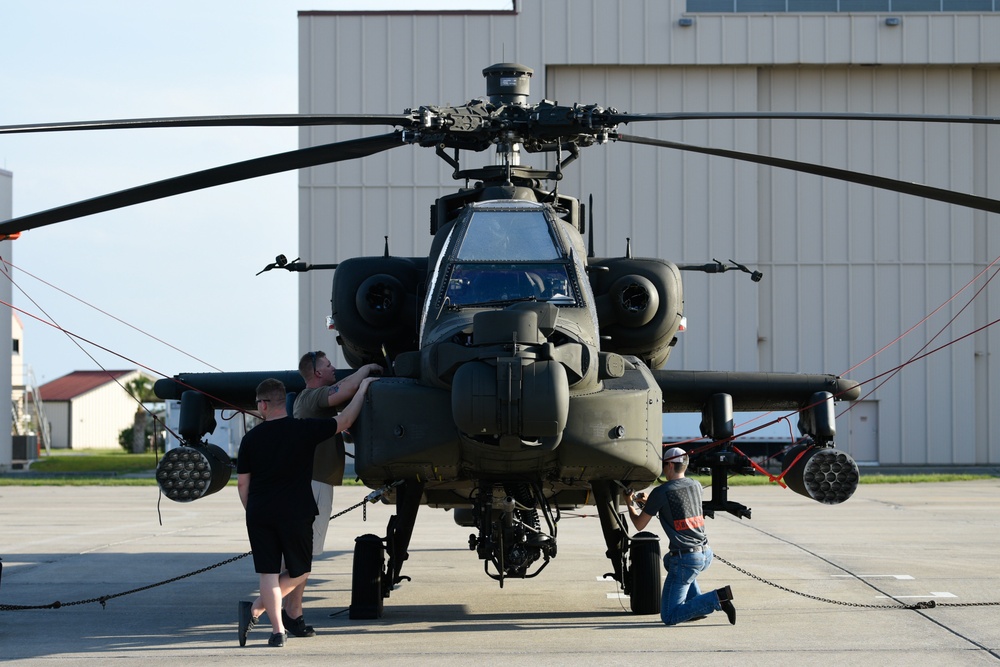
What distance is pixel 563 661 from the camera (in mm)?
6988

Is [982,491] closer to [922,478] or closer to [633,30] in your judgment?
[922,478]

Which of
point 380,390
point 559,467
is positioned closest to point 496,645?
point 559,467

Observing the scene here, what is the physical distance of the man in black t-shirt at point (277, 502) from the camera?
7555mm

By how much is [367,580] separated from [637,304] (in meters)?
3.12

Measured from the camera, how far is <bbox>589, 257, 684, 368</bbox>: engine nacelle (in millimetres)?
9758

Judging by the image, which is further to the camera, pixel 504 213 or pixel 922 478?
pixel 922 478

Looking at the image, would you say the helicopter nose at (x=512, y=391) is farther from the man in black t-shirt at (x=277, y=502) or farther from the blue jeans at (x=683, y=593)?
the blue jeans at (x=683, y=593)

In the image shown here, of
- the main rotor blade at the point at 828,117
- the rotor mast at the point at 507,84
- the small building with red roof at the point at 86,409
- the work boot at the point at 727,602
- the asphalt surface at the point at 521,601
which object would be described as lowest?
the small building with red roof at the point at 86,409

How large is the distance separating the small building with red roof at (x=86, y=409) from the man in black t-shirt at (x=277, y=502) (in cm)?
8240

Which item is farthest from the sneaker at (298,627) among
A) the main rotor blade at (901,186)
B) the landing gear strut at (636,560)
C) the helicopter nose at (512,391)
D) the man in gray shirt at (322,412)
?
the main rotor blade at (901,186)

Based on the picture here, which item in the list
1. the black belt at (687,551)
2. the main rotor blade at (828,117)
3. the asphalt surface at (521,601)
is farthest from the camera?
the black belt at (687,551)

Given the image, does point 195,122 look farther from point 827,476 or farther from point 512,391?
point 827,476

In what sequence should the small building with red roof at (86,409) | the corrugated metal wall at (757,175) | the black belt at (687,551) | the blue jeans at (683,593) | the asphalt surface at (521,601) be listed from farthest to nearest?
the small building with red roof at (86,409) → the corrugated metal wall at (757,175) → the black belt at (687,551) → the blue jeans at (683,593) → the asphalt surface at (521,601)

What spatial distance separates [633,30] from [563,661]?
32398mm
